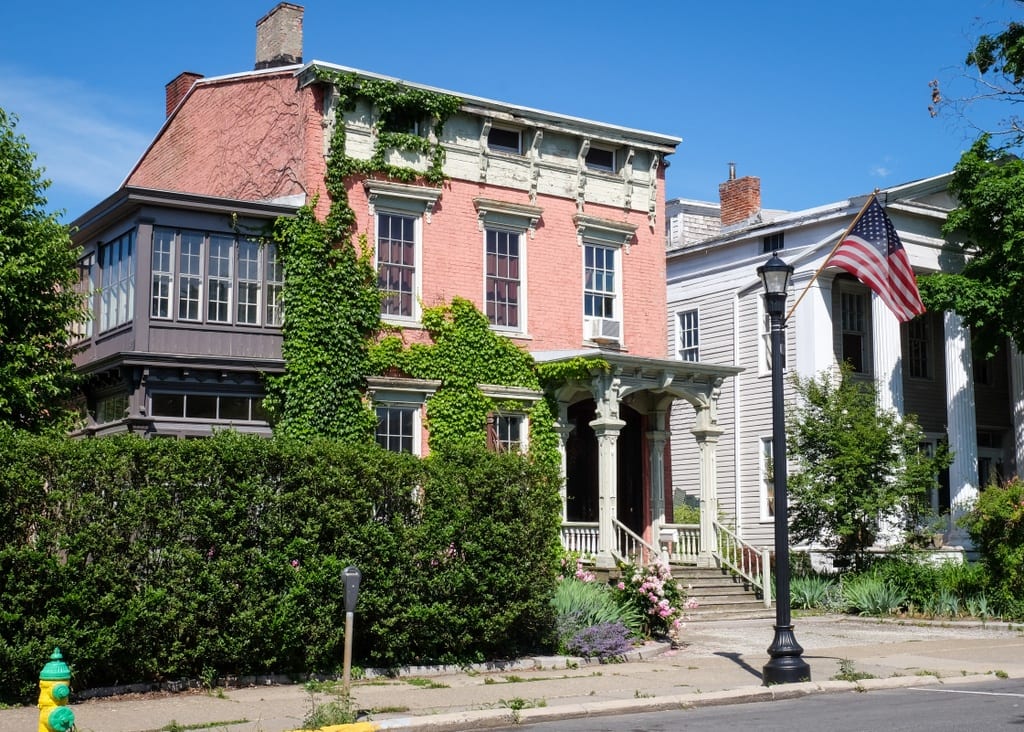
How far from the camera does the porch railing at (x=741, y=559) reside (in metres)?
23.2

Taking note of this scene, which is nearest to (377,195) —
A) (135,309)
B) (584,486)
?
(135,309)

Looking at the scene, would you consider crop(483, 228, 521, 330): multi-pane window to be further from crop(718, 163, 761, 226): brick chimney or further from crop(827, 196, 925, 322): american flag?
crop(718, 163, 761, 226): brick chimney

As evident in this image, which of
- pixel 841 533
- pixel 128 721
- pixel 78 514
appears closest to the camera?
pixel 128 721

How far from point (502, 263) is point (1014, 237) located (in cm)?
1257

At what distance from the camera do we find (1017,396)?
31953 millimetres

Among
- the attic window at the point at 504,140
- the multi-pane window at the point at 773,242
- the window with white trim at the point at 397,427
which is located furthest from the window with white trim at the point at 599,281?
the multi-pane window at the point at 773,242

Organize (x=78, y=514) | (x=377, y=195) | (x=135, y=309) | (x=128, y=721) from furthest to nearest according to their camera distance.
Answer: (x=377, y=195) → (x=135, y=309) → (x=78, y=514) → (x=128, y=721)

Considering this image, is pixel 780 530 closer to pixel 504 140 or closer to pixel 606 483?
pixel 606 483

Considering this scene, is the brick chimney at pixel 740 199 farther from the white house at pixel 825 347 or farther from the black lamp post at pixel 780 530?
the black lamp post at pixel 780 530

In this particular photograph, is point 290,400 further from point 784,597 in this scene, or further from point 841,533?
point 841,533

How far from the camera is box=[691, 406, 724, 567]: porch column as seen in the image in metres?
24.3

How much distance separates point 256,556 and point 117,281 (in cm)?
936

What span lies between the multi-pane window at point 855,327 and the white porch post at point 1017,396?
3774 millimetres

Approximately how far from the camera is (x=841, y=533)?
24.5 m
